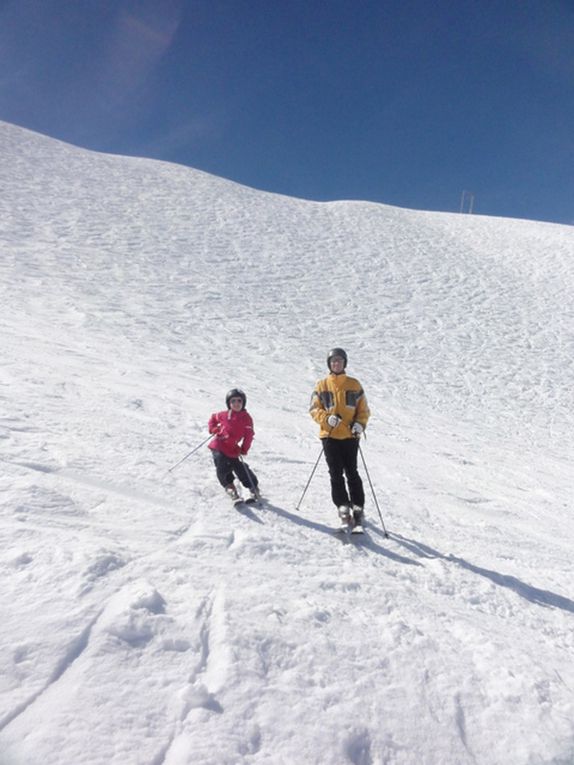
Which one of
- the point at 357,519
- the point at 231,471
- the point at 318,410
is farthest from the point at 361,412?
the point at 231,471

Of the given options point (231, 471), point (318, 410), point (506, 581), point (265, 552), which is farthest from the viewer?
point (231, 471)

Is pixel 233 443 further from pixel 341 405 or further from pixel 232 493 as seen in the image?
pixel 341 405

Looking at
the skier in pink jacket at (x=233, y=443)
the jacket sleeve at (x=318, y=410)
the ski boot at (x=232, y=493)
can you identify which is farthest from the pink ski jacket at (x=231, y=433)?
the jacket sleeve at (x=318, y=410)

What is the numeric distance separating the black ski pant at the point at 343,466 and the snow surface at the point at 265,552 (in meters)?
0.41

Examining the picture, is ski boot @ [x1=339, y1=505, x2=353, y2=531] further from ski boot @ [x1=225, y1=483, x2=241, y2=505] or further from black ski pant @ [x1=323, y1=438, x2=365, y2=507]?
ski boot @ [x1=225, y1=483, x2=241, y2=505]

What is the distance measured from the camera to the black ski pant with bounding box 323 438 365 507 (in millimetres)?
5422

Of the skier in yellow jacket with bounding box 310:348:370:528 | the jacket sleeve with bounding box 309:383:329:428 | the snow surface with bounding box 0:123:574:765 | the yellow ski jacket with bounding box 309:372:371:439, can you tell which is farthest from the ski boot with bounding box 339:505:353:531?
the jacket sleeve with bounding box 309:383:329:428

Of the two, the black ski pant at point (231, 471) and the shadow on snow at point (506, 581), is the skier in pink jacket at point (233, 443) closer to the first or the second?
the black ski pant at point (231, 471)

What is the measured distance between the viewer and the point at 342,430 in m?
5.39

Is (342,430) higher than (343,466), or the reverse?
(342,430)

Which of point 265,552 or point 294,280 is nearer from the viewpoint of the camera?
point 265,552

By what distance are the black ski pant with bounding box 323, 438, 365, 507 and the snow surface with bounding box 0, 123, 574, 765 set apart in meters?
0.41

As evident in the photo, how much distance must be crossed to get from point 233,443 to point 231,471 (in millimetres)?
316

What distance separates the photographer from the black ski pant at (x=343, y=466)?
213 inches
